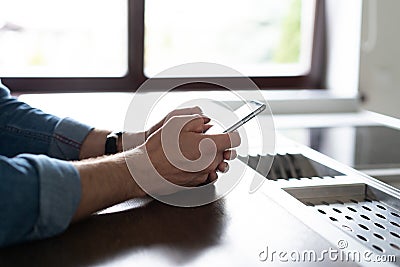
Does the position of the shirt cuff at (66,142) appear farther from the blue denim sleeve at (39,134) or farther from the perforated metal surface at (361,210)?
the perforated metal surface at (361,210)

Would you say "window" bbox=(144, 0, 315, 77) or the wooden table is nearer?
the wooden table

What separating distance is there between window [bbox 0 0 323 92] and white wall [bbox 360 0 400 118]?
0.73 feet

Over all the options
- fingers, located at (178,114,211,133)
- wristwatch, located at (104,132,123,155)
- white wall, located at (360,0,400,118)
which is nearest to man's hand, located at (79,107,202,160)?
wristwatch, located at (104,132,123,155)

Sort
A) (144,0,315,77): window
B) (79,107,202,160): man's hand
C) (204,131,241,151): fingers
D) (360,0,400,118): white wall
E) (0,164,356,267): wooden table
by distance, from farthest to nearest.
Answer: (144,0,315,77): window, (360,0,400,118): white wall, (79,107,202,160): man's hand, (204,131,241,151): fingers, (0,164,356,267): wooden table

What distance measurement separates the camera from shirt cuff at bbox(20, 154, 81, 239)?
0.68 meters

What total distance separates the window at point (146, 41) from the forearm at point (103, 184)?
105 cm

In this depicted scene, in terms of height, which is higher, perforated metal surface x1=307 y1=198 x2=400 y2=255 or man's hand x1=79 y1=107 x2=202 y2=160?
man's hand x1=79 y1=107 x2=202 y2=160

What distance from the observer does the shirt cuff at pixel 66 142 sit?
1.00 metres

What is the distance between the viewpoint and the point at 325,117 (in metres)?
1.65

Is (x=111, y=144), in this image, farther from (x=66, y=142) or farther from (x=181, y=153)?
(x=181, y=153)

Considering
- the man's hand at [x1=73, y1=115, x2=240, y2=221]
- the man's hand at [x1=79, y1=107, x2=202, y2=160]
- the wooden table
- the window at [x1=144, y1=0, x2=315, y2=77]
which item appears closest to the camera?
the wooden table

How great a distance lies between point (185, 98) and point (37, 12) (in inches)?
21.6

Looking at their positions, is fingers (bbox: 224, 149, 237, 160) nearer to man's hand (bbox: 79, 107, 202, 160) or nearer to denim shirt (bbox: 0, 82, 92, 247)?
man's hand (bbox: 79, 107, 202, 160)

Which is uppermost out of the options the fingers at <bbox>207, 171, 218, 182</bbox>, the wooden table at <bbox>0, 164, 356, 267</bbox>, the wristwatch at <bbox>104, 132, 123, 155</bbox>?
the wristwatch at <bbox>104, 132, 123, 155</bbox>
